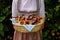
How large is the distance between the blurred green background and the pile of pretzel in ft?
3.29

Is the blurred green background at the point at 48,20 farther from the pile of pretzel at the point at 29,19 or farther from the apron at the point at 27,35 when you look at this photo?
the pile of pretzel at the point at 29,19

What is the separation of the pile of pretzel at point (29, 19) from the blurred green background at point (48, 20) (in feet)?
3.29

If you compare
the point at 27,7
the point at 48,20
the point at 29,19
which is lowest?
the point at 48,20

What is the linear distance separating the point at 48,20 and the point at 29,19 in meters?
1.12

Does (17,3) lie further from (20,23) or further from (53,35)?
(53,35)

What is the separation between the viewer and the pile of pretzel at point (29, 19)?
91.4 inches

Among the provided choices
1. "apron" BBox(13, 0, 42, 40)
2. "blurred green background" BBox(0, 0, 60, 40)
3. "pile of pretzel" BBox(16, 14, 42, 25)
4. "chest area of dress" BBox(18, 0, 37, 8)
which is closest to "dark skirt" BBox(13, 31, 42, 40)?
"apron" BBox(13, 0, 42, 40)

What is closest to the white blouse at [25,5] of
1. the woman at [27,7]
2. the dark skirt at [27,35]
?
the woman at [27,7]

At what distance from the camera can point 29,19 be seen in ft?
7.79

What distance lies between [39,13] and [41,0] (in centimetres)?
13

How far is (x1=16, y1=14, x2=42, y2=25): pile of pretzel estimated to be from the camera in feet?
7.62

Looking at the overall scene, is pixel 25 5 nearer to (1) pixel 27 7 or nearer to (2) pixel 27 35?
(1) pixel 27 7

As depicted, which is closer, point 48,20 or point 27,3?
point 27,3

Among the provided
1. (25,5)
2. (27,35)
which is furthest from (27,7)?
(27,35)
